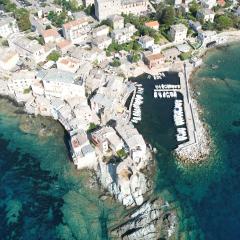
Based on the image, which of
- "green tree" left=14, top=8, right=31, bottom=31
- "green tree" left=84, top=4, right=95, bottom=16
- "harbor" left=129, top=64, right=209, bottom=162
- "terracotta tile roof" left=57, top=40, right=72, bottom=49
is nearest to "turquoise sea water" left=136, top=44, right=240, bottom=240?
"harbor" left=129, top=64, right=209, bottom=162

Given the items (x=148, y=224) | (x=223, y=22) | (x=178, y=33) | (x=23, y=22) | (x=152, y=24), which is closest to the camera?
(x=148, y=224)

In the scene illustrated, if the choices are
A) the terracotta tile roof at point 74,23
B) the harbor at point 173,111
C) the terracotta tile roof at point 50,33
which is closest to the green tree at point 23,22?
the terracotta tile roof at point 50,33

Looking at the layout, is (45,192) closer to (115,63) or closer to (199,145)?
(199,145)

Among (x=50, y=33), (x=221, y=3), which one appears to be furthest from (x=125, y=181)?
(x=221, y=3)

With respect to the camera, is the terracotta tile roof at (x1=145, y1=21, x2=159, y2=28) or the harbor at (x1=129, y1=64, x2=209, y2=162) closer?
the harbor at (x1=129, y1=64, x2=209, y2=162)

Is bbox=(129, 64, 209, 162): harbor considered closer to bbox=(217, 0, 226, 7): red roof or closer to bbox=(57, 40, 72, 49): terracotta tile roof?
bbox=(57, 40, 72, 49): terracotta tile roof

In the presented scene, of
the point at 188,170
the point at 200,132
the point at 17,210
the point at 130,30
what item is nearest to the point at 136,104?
the point at 200,132

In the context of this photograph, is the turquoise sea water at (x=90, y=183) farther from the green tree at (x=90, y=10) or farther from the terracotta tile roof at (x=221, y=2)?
the terracotta tile roof at (x=221, y=2)
